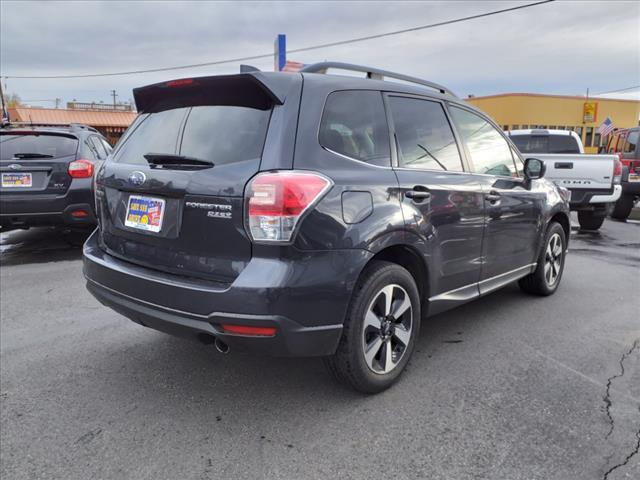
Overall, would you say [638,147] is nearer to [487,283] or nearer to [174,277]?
[487,283]

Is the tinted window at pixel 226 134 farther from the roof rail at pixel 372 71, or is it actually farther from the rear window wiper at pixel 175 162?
the roof rail at pixel 372 71

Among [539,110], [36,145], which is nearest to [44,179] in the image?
[36,145]

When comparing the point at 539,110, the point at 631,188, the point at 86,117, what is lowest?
the point at 631,188

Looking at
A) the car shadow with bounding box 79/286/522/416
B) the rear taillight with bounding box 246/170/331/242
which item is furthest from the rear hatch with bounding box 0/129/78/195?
the rear taillight with bounding box 246/170/331/242

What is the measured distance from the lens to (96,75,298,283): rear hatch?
2.49 meters

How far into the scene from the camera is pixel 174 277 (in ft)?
8.66

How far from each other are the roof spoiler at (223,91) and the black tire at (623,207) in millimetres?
10728

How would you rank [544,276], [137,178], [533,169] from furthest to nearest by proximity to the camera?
[544,276] < [533,169] < [137,178]

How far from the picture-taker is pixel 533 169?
14.7 ft

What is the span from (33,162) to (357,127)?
4973 mm

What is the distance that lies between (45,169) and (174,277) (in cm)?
457

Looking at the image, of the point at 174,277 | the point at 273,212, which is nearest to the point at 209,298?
the point at 174,277

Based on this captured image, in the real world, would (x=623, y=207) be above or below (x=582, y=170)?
below

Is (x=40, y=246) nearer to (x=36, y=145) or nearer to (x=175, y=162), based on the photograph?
(x=36, y=145)
